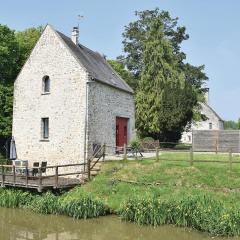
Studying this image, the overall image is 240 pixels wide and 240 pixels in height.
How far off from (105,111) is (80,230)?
446 inches

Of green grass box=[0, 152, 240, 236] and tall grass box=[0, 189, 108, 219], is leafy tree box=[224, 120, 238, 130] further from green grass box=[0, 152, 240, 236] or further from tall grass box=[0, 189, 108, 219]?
tall grass box=[0, 189, 108, 219]

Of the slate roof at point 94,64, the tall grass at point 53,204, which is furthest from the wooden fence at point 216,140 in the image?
the tall grass at point 53,204

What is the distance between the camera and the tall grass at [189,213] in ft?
49.3

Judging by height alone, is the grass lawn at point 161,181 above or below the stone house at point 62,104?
below

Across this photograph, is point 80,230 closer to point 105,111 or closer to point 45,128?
point 45,128

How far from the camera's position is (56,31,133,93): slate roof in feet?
84.6

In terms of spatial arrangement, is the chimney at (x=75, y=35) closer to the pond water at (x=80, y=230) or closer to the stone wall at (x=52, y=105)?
the stone wall at (x=52, y=105)

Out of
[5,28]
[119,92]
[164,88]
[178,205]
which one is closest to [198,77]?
[164,88]

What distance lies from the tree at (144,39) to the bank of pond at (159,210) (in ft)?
109

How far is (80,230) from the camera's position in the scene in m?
16.4

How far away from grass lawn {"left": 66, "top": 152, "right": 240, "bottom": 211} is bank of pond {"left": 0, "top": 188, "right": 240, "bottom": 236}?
21.3 inches

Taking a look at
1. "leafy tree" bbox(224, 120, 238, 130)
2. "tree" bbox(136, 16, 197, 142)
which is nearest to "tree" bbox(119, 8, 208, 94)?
"tree" bbox(136, 16, 197, 142)

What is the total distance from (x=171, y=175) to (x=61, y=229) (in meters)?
6.08

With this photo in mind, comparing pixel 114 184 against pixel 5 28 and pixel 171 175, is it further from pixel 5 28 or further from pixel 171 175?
pixel 5 28
